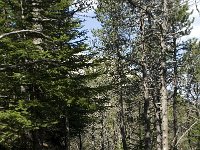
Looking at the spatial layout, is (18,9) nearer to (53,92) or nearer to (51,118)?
(53,92)

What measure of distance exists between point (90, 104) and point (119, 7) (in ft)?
43.0

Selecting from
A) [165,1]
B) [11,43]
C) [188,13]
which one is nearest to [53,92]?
[11,43]

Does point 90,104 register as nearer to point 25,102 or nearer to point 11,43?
point 25,102

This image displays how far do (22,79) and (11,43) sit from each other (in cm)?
140

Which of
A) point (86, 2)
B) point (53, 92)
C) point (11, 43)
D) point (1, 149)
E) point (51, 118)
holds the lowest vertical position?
point (1, 149)

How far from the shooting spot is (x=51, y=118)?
1418 cm

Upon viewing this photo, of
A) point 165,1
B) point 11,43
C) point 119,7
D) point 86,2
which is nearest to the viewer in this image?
point 165,1

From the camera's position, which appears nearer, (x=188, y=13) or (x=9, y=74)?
(x=9, y=74)

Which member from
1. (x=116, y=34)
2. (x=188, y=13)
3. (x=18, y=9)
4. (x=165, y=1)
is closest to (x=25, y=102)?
(x=18, y=9)

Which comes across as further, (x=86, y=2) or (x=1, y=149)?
(x=86, y=2)

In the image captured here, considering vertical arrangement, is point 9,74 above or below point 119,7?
below

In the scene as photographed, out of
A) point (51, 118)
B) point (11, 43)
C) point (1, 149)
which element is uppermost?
point (11, 43)

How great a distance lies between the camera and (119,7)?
25797 mm

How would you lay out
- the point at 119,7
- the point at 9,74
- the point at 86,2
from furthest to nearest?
the point at 119,7 → the point at 86,2 → the point at 9,74
